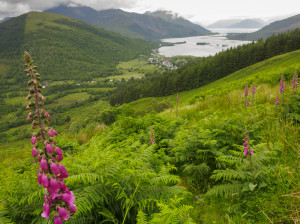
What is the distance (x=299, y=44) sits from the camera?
3364 inches

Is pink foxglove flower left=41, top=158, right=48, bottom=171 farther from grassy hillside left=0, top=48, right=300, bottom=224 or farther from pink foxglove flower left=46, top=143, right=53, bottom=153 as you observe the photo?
grassy hillside left=0, top=48, right=300, bottom=224

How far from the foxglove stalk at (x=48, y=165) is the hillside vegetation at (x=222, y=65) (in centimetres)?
9986

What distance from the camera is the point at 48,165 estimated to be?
6.07ft

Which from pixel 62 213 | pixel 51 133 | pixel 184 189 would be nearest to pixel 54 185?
pixel 62 213

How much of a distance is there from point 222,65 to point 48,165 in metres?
109

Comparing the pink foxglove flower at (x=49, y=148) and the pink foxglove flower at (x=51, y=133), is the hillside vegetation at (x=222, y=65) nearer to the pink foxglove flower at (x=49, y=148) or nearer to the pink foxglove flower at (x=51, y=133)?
the pink foxglove flower at (x=51, y=133)

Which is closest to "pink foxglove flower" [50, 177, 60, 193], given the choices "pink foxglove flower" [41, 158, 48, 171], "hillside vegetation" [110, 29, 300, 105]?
"pink foxglove flower" [41, 158, 48, 171]

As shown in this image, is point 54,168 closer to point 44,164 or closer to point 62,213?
point 44,164

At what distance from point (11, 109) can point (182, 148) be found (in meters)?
204

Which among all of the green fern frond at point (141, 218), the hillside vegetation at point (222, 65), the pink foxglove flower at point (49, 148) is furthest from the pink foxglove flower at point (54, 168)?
the hillside vegetation at point (222, 65)

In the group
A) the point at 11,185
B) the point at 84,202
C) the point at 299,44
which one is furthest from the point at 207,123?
the point at 299,44

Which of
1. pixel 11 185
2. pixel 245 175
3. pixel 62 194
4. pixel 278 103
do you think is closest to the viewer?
pixel 62 194

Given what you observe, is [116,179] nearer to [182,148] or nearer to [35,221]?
[35,221]

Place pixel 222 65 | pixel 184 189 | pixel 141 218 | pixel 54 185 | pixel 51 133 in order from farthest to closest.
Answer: pixel 222 65 < pixel 184 189 < pixel 141 218 < pixel 51 133 < pixel 54 185
